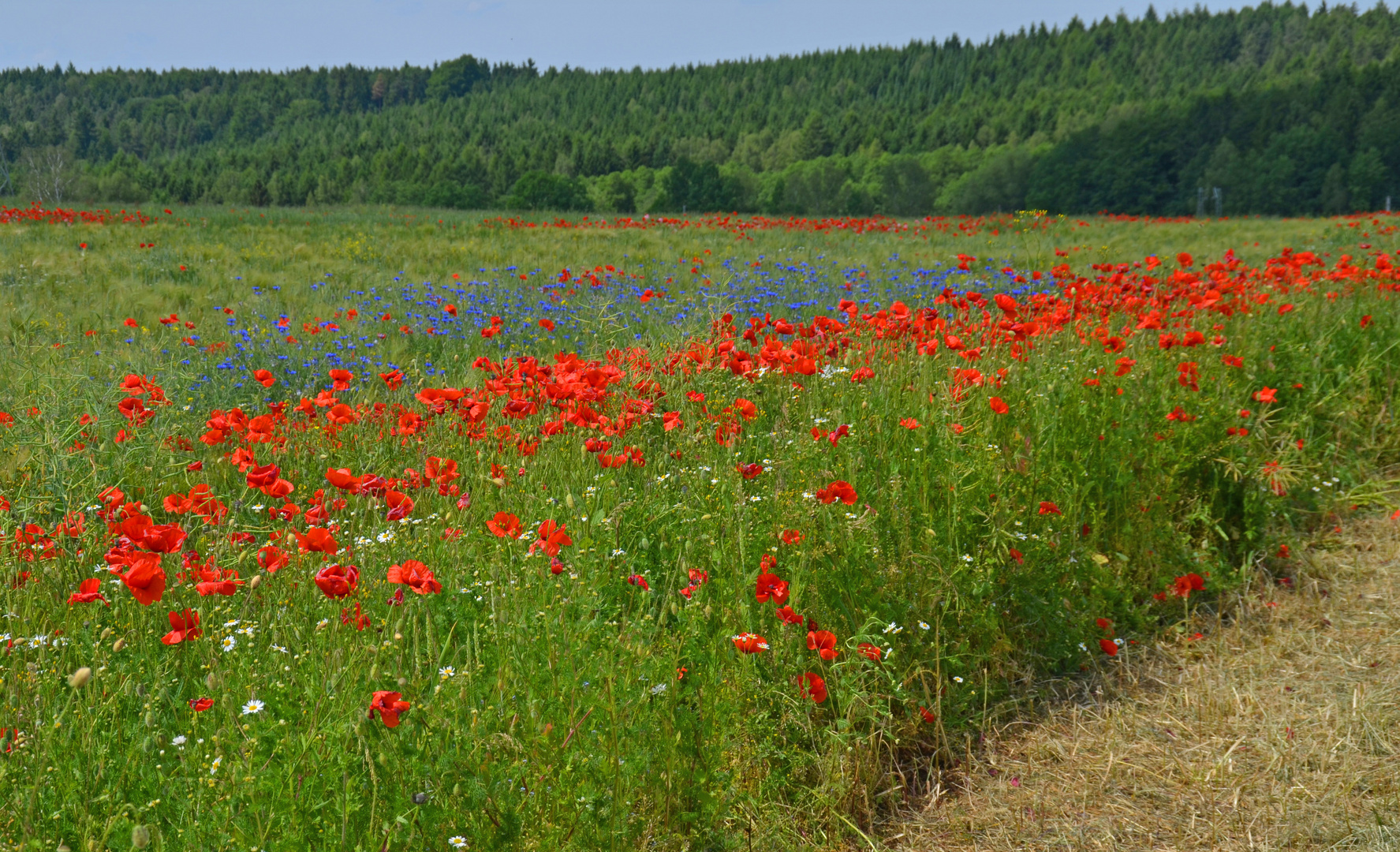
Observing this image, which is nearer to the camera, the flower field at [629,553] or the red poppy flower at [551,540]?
the flower field at [629,553]

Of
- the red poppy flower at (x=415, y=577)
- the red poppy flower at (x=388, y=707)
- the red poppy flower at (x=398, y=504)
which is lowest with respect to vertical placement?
the red poppy flower at (x=388, y=707)

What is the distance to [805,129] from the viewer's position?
7650cm

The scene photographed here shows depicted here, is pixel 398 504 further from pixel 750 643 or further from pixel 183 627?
pixel 750 643

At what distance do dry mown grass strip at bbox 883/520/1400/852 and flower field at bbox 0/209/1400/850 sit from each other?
0.14 metres

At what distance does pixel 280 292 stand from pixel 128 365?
3.57m

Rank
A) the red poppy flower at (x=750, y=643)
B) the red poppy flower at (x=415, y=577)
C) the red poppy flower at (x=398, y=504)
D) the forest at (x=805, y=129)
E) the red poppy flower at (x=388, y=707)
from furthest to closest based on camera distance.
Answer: the forest at (x=805, y=129) < the red poppy flower at (x=398, y=504) < the red poppy flower at (x=750, y=643) < the red poppy flower at (x=415, y=577) < the red poppy flower at (x=388, y=707)

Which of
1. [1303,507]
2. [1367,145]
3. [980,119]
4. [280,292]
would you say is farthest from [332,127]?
[1303,507]

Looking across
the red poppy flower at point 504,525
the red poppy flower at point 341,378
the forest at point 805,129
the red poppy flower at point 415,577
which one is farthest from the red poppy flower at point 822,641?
the forest at point 805,129

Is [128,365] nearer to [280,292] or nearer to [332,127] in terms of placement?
[280,292]

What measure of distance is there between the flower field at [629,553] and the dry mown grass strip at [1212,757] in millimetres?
140

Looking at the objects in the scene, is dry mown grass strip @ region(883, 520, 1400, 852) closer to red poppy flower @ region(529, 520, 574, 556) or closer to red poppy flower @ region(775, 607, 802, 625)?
red poppy flower @ region(775, 607, 802, 625)

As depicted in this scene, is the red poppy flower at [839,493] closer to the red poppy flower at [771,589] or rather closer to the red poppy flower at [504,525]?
the red poppy flower at [771,589]

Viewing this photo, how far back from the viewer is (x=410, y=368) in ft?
17.4

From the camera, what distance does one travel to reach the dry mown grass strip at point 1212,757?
6.72ft
